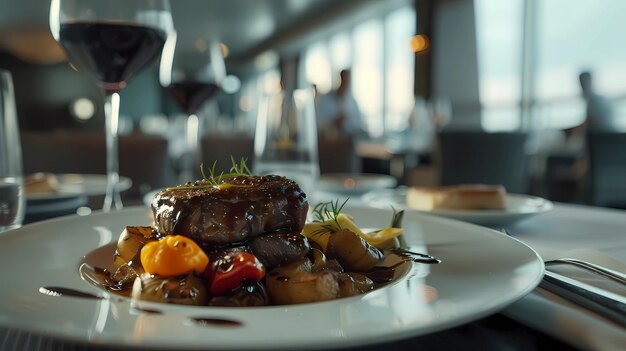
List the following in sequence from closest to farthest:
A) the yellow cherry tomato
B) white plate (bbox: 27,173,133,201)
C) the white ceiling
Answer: the yellow cherry tomato < white plate (bbox: 27,173,133,201) < the white ceiling

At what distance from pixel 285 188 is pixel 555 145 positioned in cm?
683

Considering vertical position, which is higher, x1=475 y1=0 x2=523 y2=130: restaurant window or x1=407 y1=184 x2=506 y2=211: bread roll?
x1=475 y1=0 x2=523 y2=130: restaurant window

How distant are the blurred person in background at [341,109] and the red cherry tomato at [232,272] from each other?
24.4 ft

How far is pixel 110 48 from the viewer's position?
1300 millimetres

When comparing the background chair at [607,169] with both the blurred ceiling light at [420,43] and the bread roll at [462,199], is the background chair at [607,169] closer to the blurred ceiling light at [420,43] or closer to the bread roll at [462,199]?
the bread roll at [462,199]

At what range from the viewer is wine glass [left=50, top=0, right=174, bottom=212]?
3.99 feet

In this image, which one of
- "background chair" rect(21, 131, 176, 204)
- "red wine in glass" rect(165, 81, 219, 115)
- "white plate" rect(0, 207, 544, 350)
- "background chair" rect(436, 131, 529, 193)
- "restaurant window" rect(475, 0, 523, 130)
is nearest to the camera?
A: "white plate" rect(0, 207, 544, 350)

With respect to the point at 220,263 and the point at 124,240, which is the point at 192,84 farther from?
the point at 220,263

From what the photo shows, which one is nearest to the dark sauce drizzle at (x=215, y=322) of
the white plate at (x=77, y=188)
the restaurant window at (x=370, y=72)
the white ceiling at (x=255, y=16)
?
the white plate at (x=77, y=188)

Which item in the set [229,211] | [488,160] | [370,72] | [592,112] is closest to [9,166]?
[229,211]

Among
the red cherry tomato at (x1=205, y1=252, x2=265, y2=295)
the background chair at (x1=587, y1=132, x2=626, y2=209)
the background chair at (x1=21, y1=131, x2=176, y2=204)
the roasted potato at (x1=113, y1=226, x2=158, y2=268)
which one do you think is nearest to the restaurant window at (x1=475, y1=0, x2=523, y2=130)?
the background chair at (x1=587, y1=132, x2=626, y2=209)

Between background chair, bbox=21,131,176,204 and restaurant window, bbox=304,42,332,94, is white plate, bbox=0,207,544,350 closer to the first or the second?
background chair, bbox=21,131,176,204

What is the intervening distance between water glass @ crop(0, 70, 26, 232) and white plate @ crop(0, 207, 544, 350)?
0.71 feet

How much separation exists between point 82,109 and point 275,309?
14.1 metres
